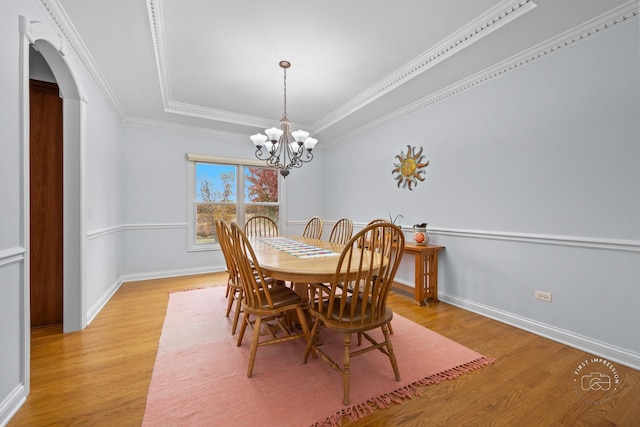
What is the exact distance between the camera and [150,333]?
7.84 feet

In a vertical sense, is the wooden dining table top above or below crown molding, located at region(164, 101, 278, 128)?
below

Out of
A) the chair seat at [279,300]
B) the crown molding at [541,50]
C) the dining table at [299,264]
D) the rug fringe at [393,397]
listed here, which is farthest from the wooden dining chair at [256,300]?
the crown molding at [541,50]

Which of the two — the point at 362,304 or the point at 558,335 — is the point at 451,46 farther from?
the point at 558,335

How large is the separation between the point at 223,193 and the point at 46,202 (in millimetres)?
2496

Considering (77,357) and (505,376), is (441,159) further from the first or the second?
(77,357)

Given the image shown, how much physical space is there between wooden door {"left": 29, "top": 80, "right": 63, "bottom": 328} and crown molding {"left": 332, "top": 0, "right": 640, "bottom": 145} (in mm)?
3811

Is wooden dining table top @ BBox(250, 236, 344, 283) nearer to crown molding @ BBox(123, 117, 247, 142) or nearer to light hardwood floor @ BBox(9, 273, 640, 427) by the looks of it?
light hardwood floor @ BBox(9, 273, 640, 427)

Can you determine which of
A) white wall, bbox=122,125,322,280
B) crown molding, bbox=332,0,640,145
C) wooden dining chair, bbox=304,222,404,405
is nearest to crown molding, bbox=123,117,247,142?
white wall, bbox=122,125,322,280

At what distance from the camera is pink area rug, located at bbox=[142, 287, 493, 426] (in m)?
1.44

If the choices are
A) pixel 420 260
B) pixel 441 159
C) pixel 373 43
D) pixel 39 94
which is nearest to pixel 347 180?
pixel 441 159

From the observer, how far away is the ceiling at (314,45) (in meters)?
2.03

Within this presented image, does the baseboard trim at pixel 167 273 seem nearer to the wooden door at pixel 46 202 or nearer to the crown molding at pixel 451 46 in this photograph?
the wooden door at pixel 46 202

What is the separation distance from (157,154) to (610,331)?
5.48 metres

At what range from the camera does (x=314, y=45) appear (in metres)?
2.54
